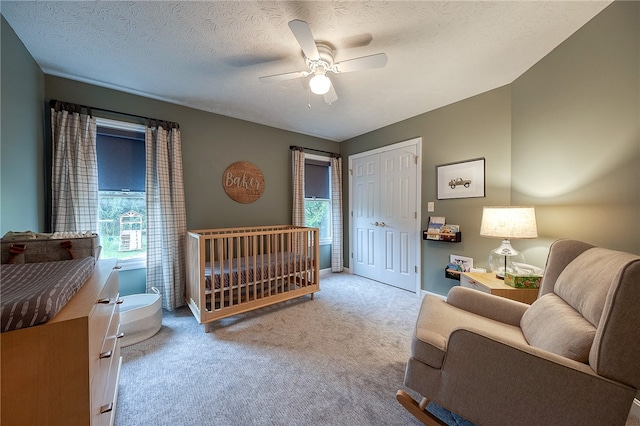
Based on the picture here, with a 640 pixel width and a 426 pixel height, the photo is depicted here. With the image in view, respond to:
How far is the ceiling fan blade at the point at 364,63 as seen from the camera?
1.58m

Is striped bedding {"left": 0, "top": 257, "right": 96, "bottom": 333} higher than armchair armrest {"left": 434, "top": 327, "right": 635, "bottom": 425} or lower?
higher

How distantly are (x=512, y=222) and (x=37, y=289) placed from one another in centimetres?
267

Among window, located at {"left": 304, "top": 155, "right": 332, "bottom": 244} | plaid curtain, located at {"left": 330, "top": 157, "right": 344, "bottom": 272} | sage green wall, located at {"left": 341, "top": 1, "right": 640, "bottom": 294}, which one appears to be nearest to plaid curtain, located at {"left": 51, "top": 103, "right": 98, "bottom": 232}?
window, located at {"left": 304, "top": 155, "right": 332, "bottom": 244}

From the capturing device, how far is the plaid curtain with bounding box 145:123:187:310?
2.48 m

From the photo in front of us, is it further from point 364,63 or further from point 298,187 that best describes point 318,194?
point 364,63

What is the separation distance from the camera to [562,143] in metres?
1.82

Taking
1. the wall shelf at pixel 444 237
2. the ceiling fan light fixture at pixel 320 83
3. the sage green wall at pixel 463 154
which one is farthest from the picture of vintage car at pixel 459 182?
the ceiling fan light fixture at pixel 320 83

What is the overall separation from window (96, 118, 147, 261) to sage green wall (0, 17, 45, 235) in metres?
0.42

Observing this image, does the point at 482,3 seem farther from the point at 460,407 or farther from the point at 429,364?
the point at 460,407

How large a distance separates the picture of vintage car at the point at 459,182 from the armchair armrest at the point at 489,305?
1.46 metres

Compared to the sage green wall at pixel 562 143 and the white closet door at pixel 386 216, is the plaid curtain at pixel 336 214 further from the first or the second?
the sage green wall at pixel 562 143

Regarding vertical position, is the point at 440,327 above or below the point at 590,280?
below

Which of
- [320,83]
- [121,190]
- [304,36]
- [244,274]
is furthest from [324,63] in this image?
[121,190]

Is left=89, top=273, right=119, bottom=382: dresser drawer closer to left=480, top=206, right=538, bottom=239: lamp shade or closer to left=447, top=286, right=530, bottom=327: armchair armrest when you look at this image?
left=447, top=286, right=530, bottom=327: armchair armrest
